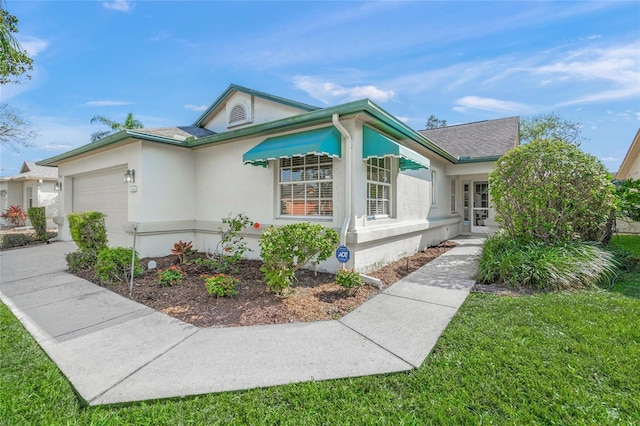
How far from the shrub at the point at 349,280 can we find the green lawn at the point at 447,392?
82.0 inches

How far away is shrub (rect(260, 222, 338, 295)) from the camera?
5203mm

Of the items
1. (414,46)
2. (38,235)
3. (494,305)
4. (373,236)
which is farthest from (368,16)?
(38,235)

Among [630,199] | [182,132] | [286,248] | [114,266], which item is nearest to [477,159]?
[630,199]

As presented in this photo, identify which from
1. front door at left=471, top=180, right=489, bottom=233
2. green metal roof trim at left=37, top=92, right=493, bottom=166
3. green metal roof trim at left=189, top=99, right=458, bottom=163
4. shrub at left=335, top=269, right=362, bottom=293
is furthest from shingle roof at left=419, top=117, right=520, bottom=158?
shrub at left=335, top=269, right=362, bottom=293

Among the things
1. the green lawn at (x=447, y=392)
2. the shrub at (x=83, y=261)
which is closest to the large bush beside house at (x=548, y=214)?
the green lawn at (x=447, y=392)

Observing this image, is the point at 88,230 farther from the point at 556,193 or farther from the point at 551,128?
the point at 551,128

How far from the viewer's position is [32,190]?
72.9 feet

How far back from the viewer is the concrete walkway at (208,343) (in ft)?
9.84

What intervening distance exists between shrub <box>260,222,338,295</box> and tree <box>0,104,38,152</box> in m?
23.3

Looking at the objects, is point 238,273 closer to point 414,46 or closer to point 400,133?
point 400,133

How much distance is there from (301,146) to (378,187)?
2935 mm

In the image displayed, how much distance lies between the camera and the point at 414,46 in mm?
8742

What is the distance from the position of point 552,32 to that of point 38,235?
22.4 meters

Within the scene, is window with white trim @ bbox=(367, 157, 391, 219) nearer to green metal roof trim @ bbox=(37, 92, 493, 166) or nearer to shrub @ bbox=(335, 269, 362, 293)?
green metal roof trim @ bbox=(37, 92, 493, 166)
